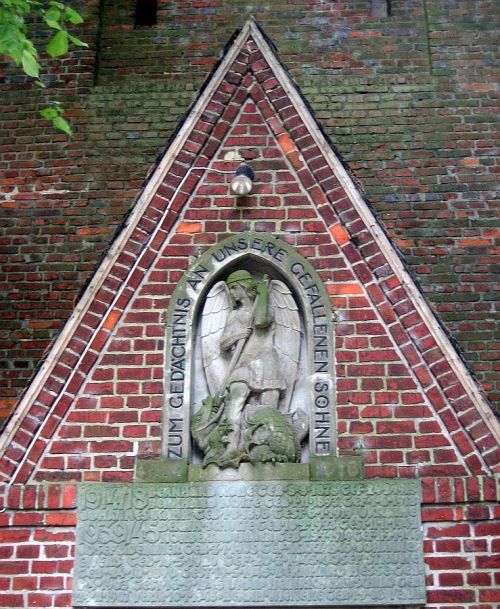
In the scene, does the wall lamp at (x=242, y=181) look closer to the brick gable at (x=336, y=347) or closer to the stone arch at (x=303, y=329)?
the brick gable at (x=336, y=347)

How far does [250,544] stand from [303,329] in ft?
5.68

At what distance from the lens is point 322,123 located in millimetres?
11477

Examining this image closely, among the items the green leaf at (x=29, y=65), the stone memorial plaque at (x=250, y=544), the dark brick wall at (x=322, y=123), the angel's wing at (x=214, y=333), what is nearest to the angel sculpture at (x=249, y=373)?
the angel's wing at (x=214, y=333)

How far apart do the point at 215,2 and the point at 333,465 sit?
6.27 meters

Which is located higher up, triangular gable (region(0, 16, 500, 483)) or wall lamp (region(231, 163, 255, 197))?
wall lamp (region(231, 163, 255, 197))

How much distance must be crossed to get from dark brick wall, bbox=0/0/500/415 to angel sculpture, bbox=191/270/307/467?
2452mm

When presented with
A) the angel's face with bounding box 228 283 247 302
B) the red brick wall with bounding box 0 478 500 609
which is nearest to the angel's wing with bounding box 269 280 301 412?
the angel's face with bounding box 228 283 247 302

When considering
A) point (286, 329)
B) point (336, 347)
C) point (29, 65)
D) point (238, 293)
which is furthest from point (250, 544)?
point (29, 65)

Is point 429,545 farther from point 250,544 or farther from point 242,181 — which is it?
point 242,181

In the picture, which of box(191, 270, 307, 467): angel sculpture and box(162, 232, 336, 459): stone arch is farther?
box(162, 232, 336, 459): stone arch

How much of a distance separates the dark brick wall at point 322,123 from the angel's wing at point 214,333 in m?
2.39

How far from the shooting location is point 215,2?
12.3 m

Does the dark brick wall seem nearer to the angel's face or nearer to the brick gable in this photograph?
the brick gable

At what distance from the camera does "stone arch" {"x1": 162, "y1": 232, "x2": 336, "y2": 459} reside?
8125 mm
